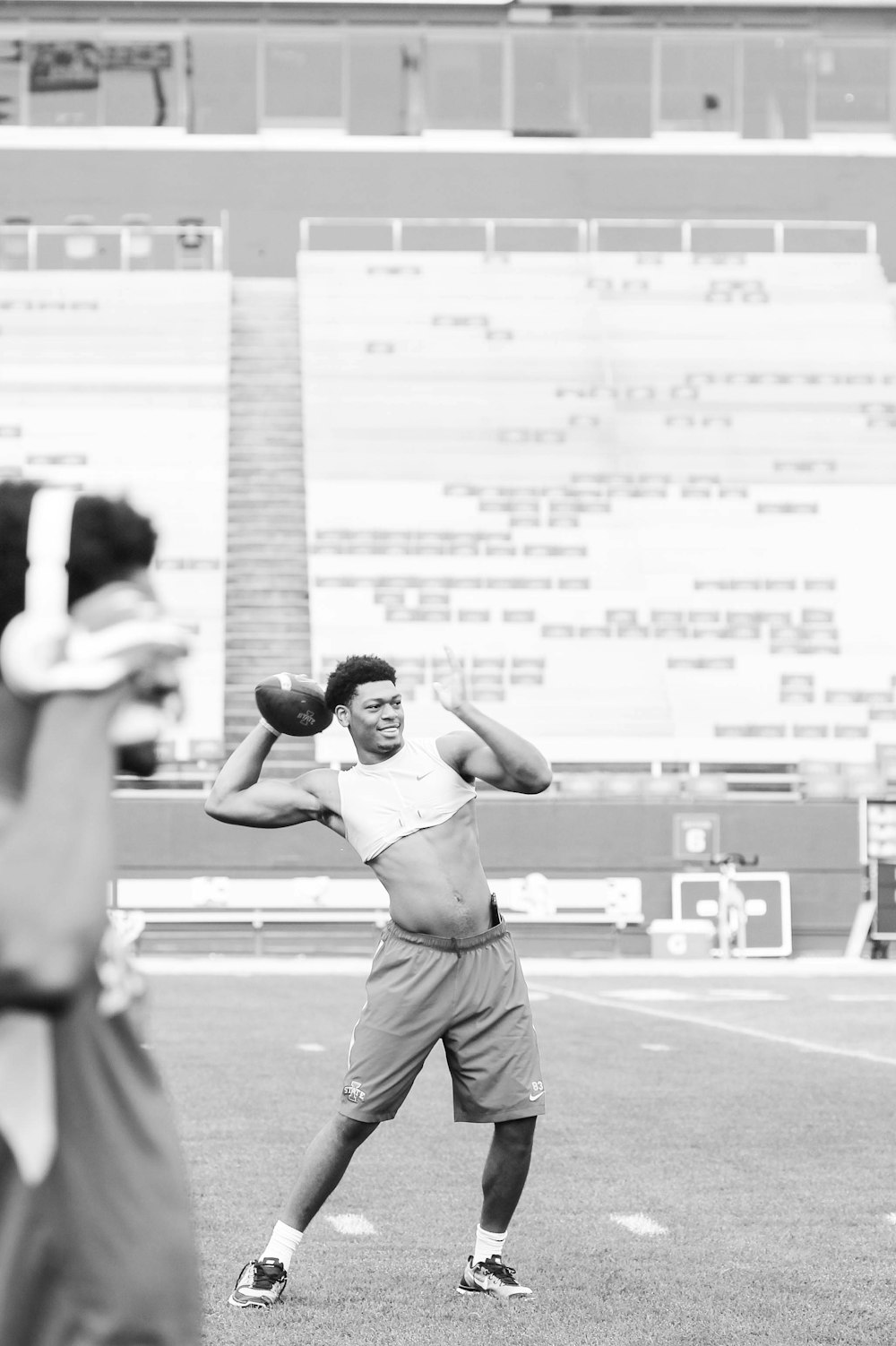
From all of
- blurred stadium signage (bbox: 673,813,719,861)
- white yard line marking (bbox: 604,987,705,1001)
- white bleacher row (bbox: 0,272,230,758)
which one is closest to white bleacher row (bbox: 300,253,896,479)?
white bleacher row (bbox: 0,272,230,758)

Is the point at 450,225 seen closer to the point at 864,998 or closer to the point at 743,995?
the point at 743,995

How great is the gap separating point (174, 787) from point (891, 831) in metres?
8.61

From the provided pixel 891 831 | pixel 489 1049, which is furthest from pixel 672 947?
pixel 489 1049

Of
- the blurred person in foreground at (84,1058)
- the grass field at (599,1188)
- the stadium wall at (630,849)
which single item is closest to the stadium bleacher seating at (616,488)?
the stadium wall at (630,849)

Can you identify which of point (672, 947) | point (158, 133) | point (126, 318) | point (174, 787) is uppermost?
point (158, 133)

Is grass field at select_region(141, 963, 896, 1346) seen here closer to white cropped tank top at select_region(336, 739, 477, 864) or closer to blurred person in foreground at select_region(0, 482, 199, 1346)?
white cropped tank top at select_region(336, 739, 477, 864)

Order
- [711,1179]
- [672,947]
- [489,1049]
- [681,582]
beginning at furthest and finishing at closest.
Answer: [681,582], [672,947], [711,1179], [489,1049]

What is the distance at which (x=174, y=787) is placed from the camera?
26328 millimetres

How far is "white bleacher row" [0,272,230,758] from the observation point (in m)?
32.0

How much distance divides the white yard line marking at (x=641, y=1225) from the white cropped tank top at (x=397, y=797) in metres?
1.90

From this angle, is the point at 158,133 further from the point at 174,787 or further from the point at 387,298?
the point at 174,787

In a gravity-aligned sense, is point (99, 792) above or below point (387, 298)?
below

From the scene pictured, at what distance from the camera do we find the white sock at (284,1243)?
21.0 ft

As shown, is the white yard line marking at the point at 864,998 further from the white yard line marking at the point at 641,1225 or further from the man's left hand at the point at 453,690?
the man's left hand at the point at 453,690
